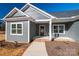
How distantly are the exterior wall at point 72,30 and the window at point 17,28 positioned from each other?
213 inches

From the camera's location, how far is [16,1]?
51.2ft

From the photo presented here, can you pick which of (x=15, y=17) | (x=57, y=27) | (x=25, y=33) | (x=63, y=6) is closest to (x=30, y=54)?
(x=25, y=33)

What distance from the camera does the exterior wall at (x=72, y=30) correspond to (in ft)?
59.9

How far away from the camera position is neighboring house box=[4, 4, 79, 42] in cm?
1705

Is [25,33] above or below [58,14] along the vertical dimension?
below

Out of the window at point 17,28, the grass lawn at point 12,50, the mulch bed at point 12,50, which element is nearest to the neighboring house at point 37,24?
the window at point 17,28

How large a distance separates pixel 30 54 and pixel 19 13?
6.94 meters

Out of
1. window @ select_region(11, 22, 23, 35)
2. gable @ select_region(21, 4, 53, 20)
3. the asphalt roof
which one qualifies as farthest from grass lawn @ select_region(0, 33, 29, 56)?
the asphalt roof

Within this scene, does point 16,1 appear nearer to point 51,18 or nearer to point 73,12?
point 51,18

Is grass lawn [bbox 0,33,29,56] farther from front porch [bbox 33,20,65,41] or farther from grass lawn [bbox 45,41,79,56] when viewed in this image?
front porch [bbox 33,20,65,41]

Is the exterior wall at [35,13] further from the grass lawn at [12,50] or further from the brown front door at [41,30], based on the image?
the grass lawn at [12,50]

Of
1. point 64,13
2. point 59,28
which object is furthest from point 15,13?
point 64,13

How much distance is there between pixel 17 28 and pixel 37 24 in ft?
14.2

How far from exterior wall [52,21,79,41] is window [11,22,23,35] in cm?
541
